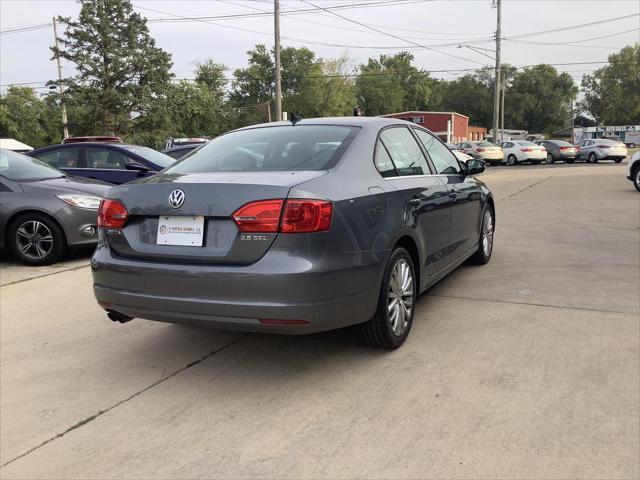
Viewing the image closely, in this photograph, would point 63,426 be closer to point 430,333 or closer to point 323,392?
point 323,392

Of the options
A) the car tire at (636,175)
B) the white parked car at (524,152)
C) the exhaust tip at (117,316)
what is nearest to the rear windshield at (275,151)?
the exhaust tip at (117,316)

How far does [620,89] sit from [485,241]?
103 meters

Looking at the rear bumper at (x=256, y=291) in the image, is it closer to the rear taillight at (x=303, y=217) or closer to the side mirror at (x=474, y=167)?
the rear taillight at (x=303, y=217)

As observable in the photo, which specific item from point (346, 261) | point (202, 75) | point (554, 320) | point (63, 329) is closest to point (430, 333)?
point (554, 320)

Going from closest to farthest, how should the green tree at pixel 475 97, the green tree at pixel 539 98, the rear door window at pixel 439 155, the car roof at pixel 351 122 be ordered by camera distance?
the car roof at pixel 351 122, the rear door window at pixel 439 155, the green tree at pixel 539 98, the green tree at pixel 475 97

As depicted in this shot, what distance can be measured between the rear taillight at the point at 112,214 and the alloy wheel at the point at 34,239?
369 centimetres

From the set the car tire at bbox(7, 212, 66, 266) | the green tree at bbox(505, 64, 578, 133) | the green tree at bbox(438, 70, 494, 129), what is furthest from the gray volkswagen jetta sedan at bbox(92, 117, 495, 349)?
the green tree at bbox(438, 70, 494, 129)

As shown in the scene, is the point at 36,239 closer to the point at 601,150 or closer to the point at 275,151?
the point at 275,151

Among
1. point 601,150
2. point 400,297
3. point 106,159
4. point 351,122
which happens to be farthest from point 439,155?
point 601,150

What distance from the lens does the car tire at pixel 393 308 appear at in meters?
3.59

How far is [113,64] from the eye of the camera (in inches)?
2101

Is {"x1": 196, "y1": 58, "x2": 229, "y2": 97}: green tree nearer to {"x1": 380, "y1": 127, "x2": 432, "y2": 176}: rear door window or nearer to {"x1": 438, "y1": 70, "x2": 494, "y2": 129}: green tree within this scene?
{"x1": 438, "y1": 70, "x2": 494, "y2": 129}: green tree

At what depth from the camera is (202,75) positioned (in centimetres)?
8594

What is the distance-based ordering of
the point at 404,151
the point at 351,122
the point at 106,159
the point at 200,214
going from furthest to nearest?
1. the point at 106,159
2. the point at 404,151
3. the point at 351,122
4. the point at 200,214
